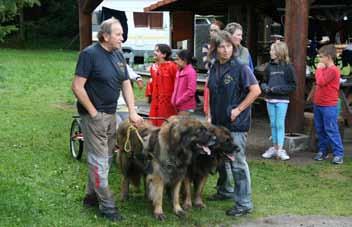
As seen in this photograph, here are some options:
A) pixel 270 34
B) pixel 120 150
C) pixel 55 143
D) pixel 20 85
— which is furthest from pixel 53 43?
pixel 120 150

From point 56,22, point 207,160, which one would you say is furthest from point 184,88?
point 56,22

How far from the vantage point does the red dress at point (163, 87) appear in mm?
8203

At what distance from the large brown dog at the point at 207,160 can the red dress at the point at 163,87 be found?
1.73 m

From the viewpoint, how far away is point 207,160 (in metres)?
6.40

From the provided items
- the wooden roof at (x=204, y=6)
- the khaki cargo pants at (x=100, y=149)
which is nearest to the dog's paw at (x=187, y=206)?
the khaki cargo pants at (x=100, y=149)

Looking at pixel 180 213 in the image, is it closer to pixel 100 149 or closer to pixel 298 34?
pixel 100 149

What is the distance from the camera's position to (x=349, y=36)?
19375mm

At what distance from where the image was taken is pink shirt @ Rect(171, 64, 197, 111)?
806cm

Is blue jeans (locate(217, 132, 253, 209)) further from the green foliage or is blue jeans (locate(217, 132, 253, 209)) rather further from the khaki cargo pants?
the green foliage

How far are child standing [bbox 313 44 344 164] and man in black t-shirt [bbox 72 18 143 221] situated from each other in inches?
145

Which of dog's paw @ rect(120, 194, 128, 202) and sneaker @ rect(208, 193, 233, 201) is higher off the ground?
dog's paw @ rect(120, 194, 128, 202)

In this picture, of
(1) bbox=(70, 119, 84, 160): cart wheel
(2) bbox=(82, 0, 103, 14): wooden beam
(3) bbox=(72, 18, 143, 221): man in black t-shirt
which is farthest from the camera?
(2) bbox=(82, 0, 103, 14): wooden beam

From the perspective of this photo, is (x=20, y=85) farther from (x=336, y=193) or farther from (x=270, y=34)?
(x=336, y=193)

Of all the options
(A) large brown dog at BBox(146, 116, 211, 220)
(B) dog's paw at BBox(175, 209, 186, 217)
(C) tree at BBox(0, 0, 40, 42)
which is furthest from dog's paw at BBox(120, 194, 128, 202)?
(C) tree at BBox(0, 0, 40, 42)
